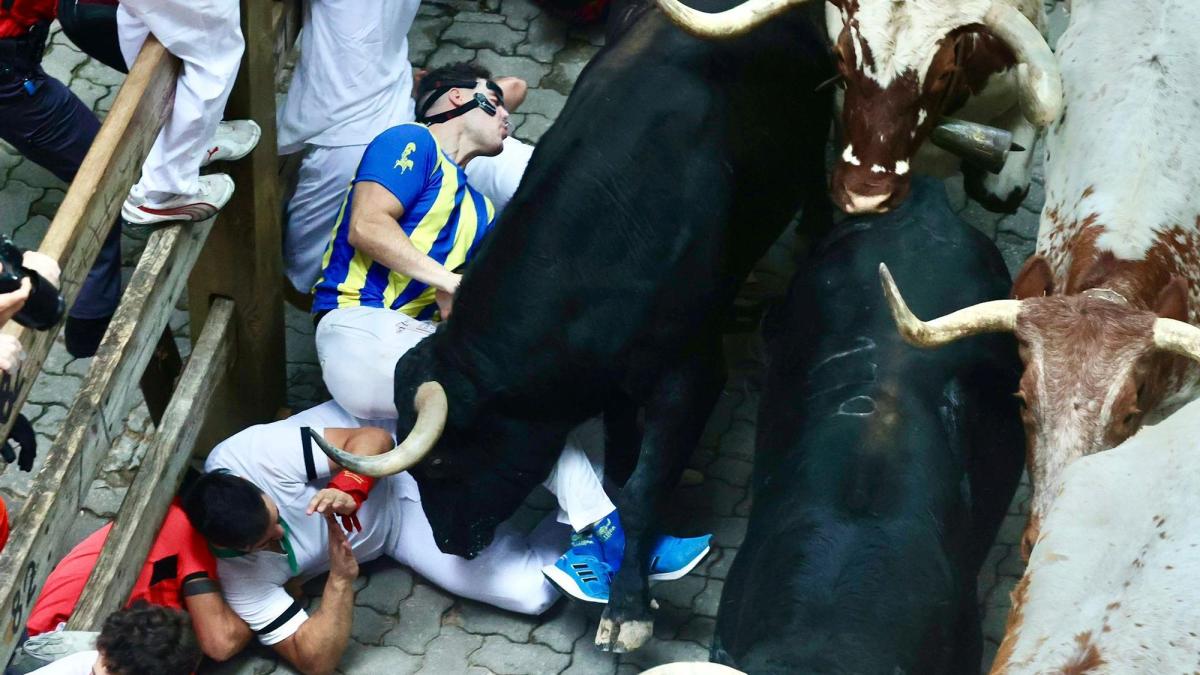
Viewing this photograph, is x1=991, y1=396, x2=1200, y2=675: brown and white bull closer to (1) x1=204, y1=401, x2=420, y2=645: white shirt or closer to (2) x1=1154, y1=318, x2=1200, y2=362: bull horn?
(2) x1=1154, y1=318, x2=1200, y2=362: bull horn

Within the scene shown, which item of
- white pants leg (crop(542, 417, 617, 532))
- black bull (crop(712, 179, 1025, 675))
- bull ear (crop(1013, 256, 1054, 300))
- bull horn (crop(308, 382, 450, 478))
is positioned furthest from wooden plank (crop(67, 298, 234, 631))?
bull ear (crop(1013, 256, 1054, 300))

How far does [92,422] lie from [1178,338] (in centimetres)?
340

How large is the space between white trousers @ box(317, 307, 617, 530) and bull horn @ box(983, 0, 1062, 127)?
2.02 metres

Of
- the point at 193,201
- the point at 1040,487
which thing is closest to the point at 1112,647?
the point at 1040,487

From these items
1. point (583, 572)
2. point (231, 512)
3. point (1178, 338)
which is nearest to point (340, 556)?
point (231, 512)

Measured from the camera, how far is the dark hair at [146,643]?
496 centimetres

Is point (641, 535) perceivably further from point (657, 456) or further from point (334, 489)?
point (334, 489)

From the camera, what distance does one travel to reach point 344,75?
6730 millimetres

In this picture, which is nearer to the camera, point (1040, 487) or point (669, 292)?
point (1040, 487)

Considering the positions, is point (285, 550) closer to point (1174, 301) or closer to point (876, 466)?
point (876, 466)

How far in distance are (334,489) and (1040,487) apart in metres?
2.56

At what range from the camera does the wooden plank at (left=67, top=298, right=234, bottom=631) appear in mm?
5574

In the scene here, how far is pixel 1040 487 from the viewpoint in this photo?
476cm

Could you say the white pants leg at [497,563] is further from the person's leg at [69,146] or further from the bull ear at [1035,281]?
the bull ear at [1035,281]
